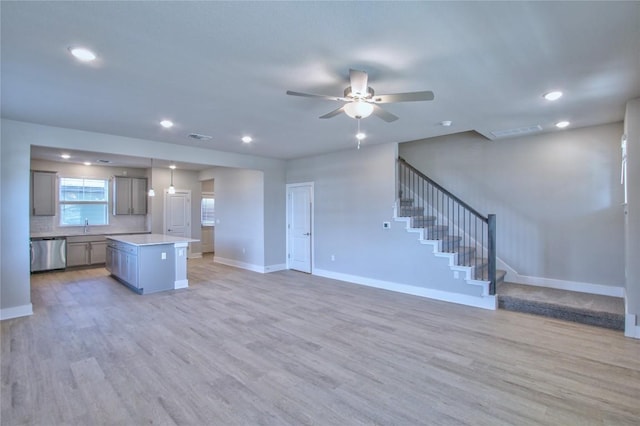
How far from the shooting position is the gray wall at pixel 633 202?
3.60 meters

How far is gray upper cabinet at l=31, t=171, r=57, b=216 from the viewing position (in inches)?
296

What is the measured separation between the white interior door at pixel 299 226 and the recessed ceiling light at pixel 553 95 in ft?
15.6

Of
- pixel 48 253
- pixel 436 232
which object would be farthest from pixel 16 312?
pixel 436 232

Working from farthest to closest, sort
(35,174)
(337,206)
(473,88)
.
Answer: (35,174) < (337,206) < (473,88)

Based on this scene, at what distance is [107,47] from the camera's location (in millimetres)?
2447

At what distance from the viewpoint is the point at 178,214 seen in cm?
971

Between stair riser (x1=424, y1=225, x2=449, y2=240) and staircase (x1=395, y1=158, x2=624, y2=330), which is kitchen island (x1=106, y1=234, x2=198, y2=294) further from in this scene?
stair riser (x1=424, y1=225, x2=449, y2=240)

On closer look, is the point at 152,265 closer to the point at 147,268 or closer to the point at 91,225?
the point at 147,268

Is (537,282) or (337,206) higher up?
(337,206)

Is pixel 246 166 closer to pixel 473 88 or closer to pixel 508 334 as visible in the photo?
pixel 473 88

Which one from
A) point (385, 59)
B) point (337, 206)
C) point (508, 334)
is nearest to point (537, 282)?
point (508, 334)

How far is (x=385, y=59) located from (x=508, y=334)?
342 cm

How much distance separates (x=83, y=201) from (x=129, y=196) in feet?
3.50

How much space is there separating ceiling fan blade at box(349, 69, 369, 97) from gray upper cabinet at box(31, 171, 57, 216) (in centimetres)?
844
